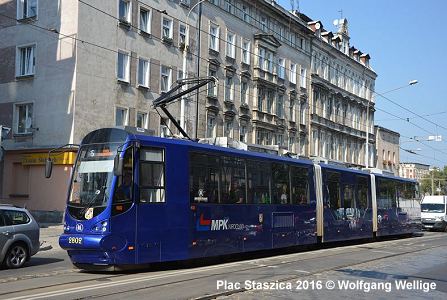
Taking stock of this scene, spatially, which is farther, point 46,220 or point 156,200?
point 46,220

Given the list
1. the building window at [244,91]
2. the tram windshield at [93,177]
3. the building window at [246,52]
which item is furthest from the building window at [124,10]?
the tram windshield at [93,177]

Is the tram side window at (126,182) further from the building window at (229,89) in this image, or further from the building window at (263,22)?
the building window at (263,22)

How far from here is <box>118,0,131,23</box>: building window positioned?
101ft

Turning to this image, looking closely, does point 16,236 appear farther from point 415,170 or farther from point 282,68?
point 415,170

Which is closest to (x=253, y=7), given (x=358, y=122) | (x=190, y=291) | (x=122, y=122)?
(x=122, y=122)

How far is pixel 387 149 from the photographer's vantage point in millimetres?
73000

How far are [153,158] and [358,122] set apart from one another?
55.0 m

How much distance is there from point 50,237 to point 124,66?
12.5 m

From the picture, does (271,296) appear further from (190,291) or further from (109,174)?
(109,174)

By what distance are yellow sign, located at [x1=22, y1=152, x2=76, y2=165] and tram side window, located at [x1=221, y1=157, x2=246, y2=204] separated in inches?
578

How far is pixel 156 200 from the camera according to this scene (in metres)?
12.5

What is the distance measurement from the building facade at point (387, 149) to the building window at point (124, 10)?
45368 millimetres

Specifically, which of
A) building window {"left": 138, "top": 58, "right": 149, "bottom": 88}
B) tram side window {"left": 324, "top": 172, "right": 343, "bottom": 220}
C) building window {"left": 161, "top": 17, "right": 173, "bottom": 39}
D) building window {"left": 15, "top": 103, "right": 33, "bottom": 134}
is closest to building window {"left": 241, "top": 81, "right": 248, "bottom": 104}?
building window {"left": 161, "top": 17, "right": 173, "bottom": 39}

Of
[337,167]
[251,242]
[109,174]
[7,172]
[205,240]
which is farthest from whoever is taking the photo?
[7,172]
